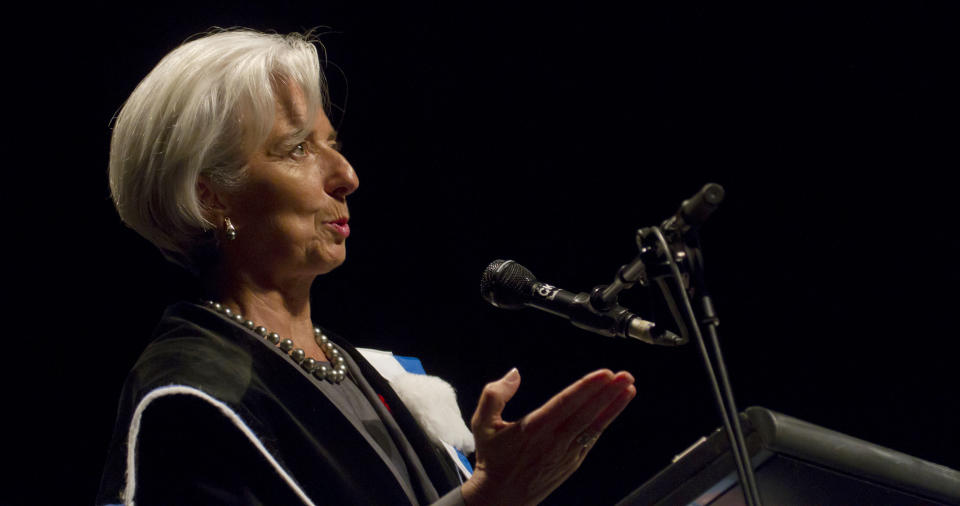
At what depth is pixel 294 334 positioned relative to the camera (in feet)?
4.92

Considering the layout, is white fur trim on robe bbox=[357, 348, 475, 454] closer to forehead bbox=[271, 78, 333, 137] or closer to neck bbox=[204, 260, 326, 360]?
neck bbox=[204, 260, 326, 360]

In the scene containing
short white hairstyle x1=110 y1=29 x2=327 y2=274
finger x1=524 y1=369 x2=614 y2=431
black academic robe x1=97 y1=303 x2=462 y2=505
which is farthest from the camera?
short white hairstyle x1=110 y1=29 x2=327 y2=274

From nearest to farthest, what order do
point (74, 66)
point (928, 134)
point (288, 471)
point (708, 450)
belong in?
1. point (708, 450)
2. point (288, 471)
3. point (74, 66)
4. point (928, 134)

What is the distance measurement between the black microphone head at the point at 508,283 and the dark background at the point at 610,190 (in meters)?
1.09

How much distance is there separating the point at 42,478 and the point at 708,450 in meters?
1.64

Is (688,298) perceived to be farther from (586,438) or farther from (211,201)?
(211,201)

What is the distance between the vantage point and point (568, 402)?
89 cm

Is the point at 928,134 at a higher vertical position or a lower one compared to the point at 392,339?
higher

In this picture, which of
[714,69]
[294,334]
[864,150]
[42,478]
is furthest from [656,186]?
[42,478]

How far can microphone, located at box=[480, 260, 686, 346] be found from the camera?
0.96m

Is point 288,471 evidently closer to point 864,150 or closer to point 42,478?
point 42,478

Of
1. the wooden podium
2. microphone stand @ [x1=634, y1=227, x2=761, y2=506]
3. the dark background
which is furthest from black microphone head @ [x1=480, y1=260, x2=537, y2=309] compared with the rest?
the dark background

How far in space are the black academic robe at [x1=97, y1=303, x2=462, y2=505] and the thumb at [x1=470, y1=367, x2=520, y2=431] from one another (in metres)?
0.15

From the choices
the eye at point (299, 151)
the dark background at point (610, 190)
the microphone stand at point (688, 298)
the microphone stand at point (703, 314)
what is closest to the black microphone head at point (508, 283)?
the microphone stand at point (688, 298)
